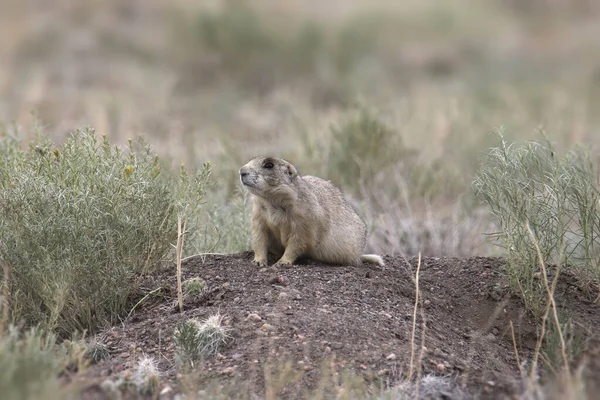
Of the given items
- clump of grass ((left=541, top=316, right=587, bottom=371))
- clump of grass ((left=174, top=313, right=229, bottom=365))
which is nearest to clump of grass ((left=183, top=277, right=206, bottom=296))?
clump of grass ((left=174, top=313, right=229, bottom=365))

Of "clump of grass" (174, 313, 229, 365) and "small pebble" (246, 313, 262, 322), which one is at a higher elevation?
"small pebble" (246, 313, 262, 322)

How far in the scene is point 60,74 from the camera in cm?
2486

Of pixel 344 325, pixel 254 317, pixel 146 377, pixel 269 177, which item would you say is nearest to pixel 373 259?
pixel 269 177

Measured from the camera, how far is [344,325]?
5.54 meters

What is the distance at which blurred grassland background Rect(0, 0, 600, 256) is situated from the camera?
10242mm

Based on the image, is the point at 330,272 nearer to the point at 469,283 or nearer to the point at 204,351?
the point at 469,283

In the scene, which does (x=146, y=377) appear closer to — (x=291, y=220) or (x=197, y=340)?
(x=197, y=340)

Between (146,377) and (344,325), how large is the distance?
1.45m

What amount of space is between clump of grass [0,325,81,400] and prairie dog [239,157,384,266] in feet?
7.78

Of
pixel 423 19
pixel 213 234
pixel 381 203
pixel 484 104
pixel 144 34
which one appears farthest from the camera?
pixel 423 19

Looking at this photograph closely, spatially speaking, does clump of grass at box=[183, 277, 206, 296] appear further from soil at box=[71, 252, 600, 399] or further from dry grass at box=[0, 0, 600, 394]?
dry grass at box=[0, 0, 600, 394]

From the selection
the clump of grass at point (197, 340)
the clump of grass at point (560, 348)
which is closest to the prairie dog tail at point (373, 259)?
the clump of grass at point (560, 348)

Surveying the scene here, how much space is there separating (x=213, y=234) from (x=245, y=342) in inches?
103

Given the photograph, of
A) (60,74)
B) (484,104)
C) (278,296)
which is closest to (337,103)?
(484,104)
